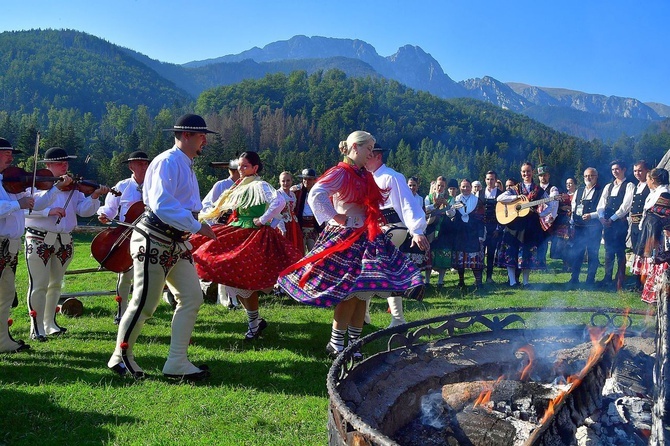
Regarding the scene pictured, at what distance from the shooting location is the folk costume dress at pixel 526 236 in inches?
381

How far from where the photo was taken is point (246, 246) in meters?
5.98

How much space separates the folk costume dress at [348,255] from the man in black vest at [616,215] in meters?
5.69

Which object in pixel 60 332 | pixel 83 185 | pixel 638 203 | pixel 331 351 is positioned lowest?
pixel 60 332

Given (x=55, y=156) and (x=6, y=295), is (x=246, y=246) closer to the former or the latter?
(x=55, y=156)

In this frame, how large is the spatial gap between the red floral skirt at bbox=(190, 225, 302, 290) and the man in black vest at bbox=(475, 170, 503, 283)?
536 centimetres

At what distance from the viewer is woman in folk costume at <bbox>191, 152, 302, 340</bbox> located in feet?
19.1

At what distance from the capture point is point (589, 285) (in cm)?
927

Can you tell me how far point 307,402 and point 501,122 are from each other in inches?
3919

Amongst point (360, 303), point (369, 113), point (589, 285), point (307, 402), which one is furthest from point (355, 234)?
point (369, 113)

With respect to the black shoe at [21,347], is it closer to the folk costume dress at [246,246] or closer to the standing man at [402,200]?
the folk costume dress at [246,246]

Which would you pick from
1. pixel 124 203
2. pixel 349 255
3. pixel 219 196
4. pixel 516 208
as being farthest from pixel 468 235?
pixel 124 203

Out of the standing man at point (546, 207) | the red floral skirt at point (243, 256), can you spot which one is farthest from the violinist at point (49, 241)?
the standing man at point (546, 207)

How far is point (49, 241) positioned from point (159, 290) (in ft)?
6.92

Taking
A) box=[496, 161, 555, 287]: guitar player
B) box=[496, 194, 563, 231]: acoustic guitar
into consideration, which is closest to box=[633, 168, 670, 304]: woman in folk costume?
box=[496, 194, 563, 231]: acoustic guitar
